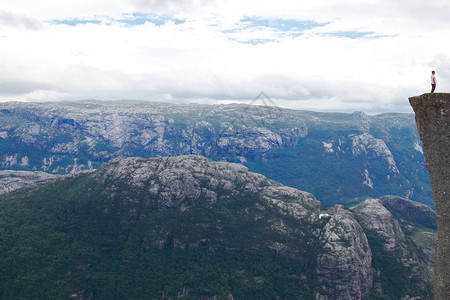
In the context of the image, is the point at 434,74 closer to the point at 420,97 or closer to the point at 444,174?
the point at 420,97

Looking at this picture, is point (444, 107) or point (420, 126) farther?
point (420, 126)

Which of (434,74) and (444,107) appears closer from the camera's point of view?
(444,107)

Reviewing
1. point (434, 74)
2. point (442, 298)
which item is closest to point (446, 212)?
point (442, 298)

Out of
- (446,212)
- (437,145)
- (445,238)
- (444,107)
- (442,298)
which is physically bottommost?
(442,298)

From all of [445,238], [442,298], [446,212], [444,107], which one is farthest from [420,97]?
[442,298]

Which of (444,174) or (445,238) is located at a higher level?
(444,174)

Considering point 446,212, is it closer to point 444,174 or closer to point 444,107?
point 444,174
